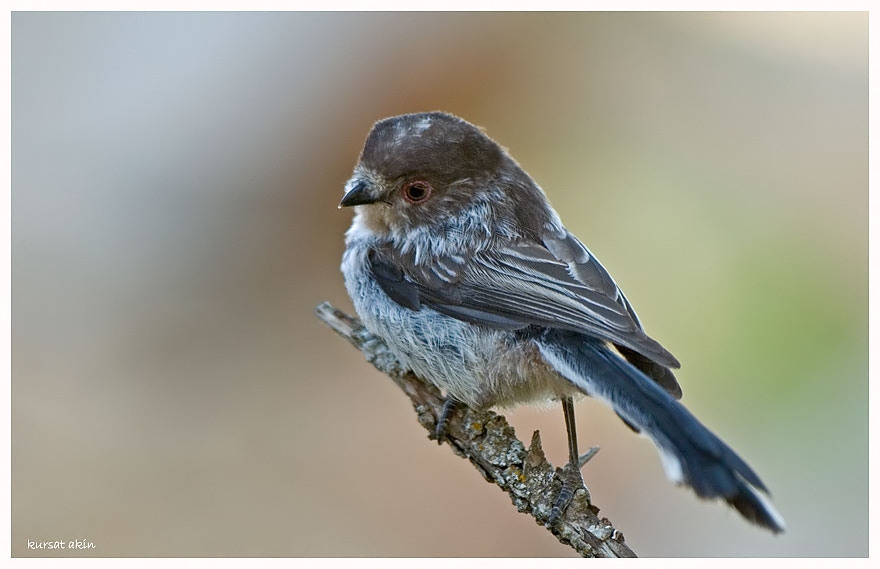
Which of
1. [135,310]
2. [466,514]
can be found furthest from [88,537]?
[466,514]

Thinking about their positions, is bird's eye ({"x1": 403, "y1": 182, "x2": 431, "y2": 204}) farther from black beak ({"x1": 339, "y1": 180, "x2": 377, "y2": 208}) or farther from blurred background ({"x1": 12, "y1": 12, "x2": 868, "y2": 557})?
blurred background ({"x1": 12, "y1": 12, "x2": 868, "y2": 557})

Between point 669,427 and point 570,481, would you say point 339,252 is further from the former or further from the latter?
point 669,427

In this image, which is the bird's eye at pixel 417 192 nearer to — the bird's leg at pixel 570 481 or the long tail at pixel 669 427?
the long tail at pixel 669 427

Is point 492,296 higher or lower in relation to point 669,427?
higher

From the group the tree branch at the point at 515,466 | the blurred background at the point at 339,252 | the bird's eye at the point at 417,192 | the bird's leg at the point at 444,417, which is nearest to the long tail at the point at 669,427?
the tree branch at the point at 515,466

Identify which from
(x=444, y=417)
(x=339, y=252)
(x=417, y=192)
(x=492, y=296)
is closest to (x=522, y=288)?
(x=492, y=296)
